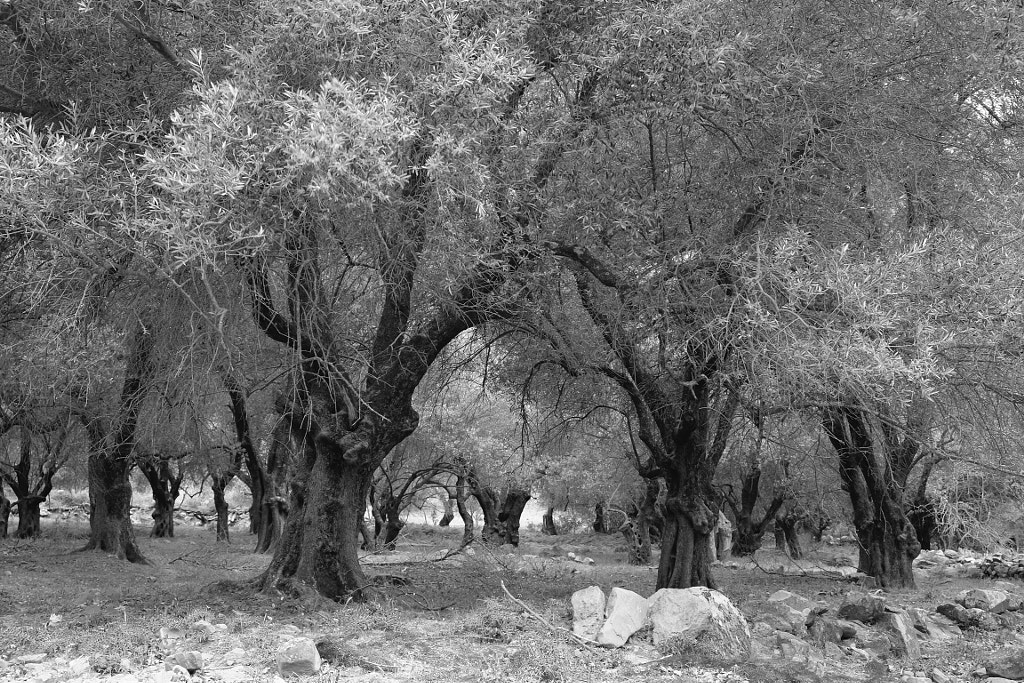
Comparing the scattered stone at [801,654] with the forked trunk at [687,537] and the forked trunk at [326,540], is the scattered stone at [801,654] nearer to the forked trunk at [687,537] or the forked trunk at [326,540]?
the forked trunk at [687,537]

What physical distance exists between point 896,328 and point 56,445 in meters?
23.2

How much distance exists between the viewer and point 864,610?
12094mm

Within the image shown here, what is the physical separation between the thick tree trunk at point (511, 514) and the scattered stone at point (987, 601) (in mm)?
Answer: 21922

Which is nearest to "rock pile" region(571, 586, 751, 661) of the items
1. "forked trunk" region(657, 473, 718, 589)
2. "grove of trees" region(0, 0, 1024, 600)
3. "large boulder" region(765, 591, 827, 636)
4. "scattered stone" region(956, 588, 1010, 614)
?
"large boulder" region(765, 591, 827, 636)

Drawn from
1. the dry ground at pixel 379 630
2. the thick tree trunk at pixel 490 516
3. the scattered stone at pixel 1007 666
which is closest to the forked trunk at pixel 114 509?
the dry ground at pixel 379 630

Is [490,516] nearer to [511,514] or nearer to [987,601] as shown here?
[511,514]

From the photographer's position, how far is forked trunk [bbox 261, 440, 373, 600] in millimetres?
12570

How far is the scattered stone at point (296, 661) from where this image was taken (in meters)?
8.26

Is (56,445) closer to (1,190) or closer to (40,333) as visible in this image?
(40,333)

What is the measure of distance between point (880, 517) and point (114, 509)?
1803 cm

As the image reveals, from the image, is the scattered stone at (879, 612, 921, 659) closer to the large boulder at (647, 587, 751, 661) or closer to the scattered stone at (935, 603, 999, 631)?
the scattered stone at (935, 603, 999, 631)

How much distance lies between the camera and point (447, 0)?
816 cm

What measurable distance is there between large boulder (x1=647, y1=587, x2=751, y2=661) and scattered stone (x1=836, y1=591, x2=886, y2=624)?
2407 mm

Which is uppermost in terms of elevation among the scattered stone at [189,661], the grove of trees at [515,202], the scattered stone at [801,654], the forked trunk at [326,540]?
the grove of trees at [515,202]
